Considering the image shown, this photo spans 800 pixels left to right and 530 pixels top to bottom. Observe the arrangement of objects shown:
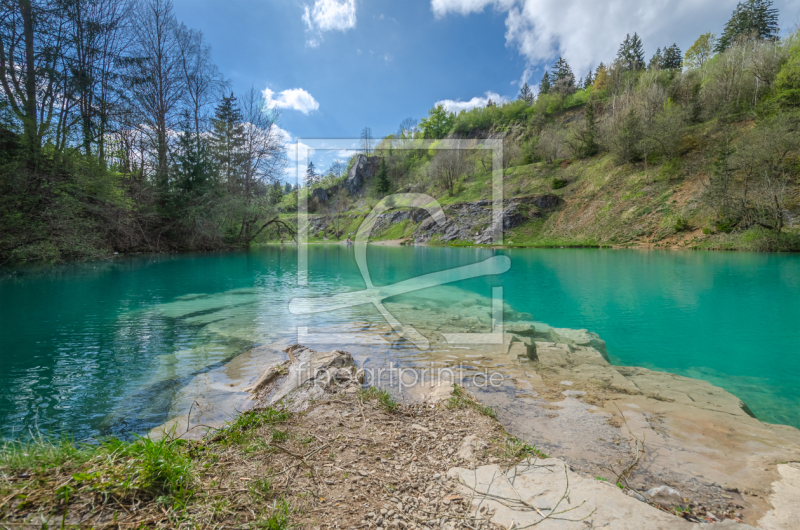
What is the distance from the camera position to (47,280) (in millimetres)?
16062

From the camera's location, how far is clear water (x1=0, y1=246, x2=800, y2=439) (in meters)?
5.31

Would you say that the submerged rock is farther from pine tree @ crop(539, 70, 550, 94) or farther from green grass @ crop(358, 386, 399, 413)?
pine tree @ crop(539, 70, 550, 94)

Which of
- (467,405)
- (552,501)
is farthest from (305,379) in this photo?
(552,501)

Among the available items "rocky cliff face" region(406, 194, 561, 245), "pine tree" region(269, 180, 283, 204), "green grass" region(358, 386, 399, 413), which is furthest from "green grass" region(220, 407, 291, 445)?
"rocky cliff face" region(406, 194, 561, 245)

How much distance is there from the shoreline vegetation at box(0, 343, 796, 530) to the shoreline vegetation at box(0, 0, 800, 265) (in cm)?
2047

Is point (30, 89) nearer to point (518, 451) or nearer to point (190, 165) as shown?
point (190, 165)

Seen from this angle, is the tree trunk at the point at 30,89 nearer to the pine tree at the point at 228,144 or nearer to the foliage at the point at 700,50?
the pine tree at the point at 228,144

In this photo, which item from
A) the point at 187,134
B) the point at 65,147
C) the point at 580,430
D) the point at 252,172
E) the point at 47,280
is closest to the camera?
the point at 580,430

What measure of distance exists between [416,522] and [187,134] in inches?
1610

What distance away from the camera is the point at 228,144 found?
124ft

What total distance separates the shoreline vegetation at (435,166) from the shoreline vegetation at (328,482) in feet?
67.2

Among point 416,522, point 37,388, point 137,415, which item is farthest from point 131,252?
point 416,522

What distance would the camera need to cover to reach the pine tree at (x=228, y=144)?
3703 cm

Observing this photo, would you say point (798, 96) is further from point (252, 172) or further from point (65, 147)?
point (65, 147)
